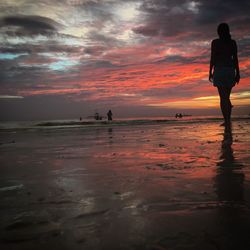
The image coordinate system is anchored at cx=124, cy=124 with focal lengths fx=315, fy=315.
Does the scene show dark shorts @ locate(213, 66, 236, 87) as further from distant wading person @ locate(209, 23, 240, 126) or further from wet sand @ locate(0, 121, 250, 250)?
wet sand @ locate(0, 121, 250, 250)

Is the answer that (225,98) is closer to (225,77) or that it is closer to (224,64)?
(225,77)

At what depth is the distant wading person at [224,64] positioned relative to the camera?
770cm

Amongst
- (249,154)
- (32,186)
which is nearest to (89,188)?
(32,186)

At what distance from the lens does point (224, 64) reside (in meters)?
7.79

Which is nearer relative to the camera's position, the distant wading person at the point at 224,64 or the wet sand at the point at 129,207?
the wet sand at the point at 129,207

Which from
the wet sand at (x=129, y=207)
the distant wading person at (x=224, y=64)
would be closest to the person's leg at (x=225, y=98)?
the distant wading person at (x=224, y=64)

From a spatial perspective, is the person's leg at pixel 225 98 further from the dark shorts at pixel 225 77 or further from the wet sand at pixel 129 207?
the wet sand at pixel 129 207

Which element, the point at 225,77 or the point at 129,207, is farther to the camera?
the point at 225,77

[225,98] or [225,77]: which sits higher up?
[225,77]

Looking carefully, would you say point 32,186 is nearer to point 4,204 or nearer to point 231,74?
point 4,204

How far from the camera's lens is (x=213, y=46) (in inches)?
308

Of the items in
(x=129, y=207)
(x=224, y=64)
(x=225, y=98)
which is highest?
(x=224, y=64)

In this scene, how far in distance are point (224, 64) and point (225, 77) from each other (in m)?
0.35

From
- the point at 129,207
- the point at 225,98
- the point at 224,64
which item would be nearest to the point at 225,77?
the point at 224,64
